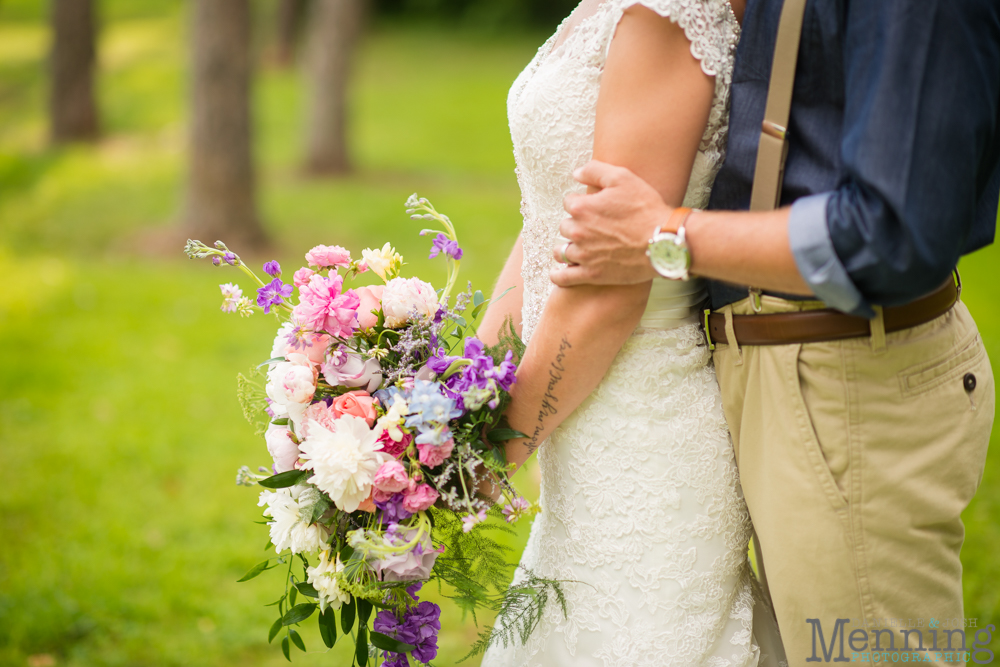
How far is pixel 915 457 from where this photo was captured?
1.52m

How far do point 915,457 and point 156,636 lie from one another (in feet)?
10.6

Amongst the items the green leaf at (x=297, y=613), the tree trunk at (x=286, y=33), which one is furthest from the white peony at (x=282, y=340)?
the tree trunk at (x=286, y=33)

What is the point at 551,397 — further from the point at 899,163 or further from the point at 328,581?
Result: the point at 899,163

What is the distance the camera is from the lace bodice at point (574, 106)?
1.51 m

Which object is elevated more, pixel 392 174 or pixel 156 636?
pixel 392 174

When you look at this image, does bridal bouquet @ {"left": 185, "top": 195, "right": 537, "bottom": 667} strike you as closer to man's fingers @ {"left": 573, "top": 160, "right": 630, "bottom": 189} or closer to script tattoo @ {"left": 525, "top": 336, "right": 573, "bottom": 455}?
script tattoo @ {"left": 525, "top": 336, "right": 573, "bottom": 455}

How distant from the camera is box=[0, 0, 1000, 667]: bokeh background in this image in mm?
3684

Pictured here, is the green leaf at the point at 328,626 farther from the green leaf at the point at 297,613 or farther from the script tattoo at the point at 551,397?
the script tattoo at the point at 551,397

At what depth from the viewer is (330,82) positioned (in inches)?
452

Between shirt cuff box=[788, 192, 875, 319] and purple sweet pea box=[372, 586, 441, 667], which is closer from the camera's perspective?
shirt cuff box=[788, 192, 875, 319]

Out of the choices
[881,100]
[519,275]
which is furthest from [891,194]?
[519,275]

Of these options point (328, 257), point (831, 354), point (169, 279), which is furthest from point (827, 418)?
point (169, 279)

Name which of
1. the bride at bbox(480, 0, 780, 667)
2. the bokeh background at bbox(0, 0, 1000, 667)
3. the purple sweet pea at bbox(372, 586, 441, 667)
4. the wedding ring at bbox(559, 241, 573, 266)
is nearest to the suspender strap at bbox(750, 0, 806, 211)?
the bride at bbox(480, 0, 780, 667)

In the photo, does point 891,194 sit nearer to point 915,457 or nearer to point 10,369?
point 915,457
